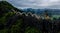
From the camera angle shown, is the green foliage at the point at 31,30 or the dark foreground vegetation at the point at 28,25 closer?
the green foliage at the point at 31,30

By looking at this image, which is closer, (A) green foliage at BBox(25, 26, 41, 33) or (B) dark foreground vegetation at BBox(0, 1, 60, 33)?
(A) green foliage at BBox(25, 26, 41, 33)

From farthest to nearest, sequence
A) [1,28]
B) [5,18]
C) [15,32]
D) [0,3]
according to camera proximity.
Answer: [0,3]
[5,18]
[1,28]
[15,32]

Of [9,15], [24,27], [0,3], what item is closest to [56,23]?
[24,27]

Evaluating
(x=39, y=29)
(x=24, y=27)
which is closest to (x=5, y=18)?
(x=24, y=27)

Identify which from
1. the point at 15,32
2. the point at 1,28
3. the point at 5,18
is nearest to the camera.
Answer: the point at 15,32

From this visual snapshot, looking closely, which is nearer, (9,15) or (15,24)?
(15,24)

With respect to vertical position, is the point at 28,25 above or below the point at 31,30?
above

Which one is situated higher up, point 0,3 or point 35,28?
point 0,3

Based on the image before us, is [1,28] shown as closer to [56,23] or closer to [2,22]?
[2,22]

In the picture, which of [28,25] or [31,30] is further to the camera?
[28,25]

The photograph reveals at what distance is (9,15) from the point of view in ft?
133

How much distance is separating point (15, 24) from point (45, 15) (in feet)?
28.9

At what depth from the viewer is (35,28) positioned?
3484 cm

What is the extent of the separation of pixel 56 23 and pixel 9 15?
35.0ft
